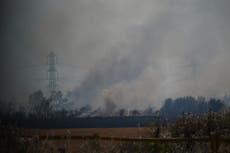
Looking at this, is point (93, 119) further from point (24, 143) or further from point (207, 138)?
point (207, 138)

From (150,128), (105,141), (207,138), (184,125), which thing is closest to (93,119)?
(150,128)

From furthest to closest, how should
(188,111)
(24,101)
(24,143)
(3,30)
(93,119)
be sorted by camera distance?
1. (93,119)
2. (188,111)
3. (24,101)
4. (3,30)
5. (24,143)

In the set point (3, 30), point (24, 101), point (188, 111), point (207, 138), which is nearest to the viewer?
point (207, 138)

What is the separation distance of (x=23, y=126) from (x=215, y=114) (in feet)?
8.12

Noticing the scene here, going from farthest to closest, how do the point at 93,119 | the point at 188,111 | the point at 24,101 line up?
the point at 93,119 → the point at 188,111 → the point at 24,101

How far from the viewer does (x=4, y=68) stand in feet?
18.4

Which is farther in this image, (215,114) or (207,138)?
(215,114)

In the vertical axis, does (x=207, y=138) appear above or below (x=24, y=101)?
below

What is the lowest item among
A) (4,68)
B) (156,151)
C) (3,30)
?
(156,151)

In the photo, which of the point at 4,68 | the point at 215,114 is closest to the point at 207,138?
the point at 215,114

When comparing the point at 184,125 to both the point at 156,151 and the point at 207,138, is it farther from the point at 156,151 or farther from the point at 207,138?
the point at 207,138

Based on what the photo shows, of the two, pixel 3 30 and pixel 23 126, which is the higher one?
pixel 3 30

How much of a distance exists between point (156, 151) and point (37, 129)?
1.47m

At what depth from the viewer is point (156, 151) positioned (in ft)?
18.1
